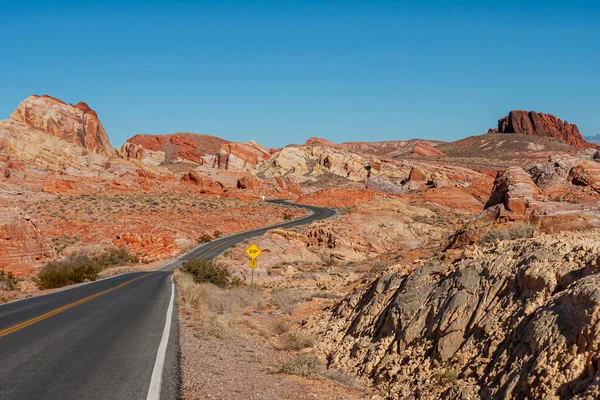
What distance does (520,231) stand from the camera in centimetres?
1510

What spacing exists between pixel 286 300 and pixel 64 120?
100780 millimetres

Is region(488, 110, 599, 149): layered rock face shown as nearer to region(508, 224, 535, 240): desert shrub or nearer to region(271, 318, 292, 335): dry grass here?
region(508, 224, 535, 240): desert shrub

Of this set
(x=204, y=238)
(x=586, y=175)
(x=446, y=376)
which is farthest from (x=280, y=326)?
(x=204, y=238)

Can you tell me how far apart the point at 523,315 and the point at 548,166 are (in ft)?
67.0

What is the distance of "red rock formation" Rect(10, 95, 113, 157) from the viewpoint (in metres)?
95.8

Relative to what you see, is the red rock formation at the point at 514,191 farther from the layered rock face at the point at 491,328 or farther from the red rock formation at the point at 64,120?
the red rock formation at the point at 64,120

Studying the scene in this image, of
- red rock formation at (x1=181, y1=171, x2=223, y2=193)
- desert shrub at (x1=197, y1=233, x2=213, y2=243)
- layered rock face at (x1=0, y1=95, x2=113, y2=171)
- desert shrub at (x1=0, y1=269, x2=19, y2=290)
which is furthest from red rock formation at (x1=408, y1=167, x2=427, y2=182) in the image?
desert shrub at (x1=0, y1=269, x2=19, y2=290)

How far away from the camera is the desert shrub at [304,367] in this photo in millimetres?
8797

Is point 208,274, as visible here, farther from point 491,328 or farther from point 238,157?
point 238,157

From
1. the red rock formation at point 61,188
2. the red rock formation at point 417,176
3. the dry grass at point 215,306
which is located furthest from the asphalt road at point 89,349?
the red rock formation at point 417,176

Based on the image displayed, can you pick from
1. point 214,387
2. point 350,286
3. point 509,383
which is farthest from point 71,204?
point 509,383

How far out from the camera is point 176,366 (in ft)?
27.2

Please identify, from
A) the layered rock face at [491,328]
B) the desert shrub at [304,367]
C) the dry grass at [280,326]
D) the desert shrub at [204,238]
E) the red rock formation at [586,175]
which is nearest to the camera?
the layered rock face at [491,328]

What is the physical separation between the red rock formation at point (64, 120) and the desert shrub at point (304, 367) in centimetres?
9846
